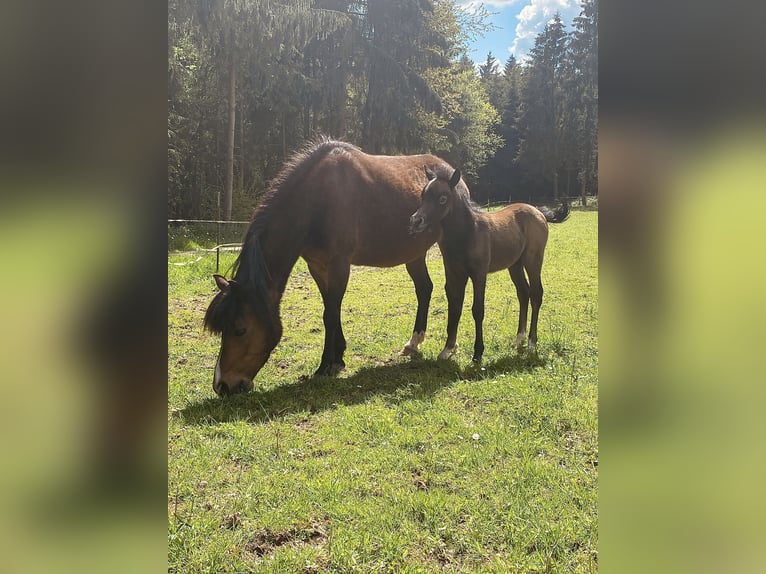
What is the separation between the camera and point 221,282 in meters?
2.35

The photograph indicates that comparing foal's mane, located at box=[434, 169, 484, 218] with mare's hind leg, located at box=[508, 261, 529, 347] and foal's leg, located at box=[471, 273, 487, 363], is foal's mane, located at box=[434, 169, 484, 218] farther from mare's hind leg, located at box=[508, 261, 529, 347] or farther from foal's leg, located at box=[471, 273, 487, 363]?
mare's hind leg, located at box=[508, 261, 529, 347]

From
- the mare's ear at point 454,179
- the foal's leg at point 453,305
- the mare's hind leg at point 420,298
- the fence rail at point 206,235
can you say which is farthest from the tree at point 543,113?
the mare's hind leg at point 420,298

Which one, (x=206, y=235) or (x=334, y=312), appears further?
(x=206, y=235)

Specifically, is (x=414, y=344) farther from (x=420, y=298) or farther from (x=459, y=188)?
(x=459, y=188)

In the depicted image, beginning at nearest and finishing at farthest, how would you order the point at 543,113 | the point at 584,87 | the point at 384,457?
the point at 384,457
the point at 584,87
the point at 543,113

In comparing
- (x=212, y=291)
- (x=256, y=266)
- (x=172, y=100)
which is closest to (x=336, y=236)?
(x=256, y=266)

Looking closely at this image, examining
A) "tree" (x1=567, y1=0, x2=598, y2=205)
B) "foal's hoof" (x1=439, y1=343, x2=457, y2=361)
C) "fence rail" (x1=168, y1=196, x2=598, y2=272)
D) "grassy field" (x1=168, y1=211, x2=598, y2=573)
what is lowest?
"grassy field" (x1=168, y1=211, x2=598, y2=573)

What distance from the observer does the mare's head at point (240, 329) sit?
2398mm

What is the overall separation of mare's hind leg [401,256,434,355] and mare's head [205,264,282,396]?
1238 mm

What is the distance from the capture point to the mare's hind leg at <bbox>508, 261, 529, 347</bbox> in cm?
353
